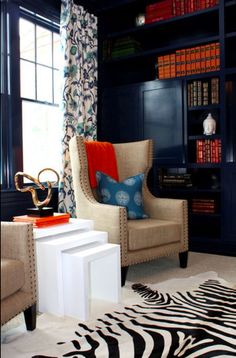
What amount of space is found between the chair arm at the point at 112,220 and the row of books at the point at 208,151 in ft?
4.40

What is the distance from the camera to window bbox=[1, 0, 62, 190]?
117 inches

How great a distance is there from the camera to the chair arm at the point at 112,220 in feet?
8.09

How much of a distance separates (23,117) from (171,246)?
5.53ft

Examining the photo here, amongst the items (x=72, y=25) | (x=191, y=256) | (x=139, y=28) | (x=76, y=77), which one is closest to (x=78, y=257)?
(x=191, y=256)

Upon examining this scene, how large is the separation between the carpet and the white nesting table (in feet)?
0.27

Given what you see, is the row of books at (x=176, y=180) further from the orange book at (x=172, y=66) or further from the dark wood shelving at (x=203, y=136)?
the orange book at (x=172, y=66)

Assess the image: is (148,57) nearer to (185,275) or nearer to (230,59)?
(230,59)

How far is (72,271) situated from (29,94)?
1.92 meters

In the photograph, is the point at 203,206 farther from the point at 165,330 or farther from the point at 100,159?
the point at 165,330

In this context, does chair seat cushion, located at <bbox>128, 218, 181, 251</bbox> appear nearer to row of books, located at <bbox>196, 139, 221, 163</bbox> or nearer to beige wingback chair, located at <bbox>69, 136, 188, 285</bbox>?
beige wingback chair, located at <bbox>69, 136, 188, 285</bbox>

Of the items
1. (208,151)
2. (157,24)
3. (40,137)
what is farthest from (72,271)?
(157,24)

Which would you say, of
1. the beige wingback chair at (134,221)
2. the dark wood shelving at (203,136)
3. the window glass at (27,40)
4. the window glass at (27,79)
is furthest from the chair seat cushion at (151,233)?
the window glass at (27,40)

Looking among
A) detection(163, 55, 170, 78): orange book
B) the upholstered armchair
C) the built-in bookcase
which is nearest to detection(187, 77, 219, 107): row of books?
the built-in bookcase

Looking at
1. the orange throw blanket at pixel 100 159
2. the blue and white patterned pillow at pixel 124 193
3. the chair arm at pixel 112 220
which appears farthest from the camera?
the orange throw blanket at pixel 100 159
